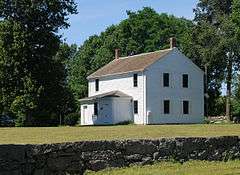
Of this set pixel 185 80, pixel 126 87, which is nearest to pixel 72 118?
pixel 126 87

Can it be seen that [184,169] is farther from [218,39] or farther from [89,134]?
[218,39]

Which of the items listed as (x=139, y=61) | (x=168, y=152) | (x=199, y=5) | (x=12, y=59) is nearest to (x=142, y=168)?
(x=168, y=152)

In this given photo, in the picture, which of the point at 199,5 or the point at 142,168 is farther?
the point at 199,5

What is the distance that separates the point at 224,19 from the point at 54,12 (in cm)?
2293

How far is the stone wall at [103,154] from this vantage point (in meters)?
10.9

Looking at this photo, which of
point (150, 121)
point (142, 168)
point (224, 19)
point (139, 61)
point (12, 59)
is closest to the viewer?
point (142, 168)

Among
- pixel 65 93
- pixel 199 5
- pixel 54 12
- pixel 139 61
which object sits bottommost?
pixel 65 93

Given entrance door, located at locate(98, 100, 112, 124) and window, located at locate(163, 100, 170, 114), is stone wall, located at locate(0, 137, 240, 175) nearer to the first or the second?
window, located at locate(163, 100, 170, 114)

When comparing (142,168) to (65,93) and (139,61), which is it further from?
(139,61)

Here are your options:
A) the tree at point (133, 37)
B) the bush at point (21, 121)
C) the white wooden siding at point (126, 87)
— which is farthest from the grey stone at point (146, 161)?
the tree at point (133, 37)

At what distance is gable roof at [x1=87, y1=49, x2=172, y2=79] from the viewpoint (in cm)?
5933

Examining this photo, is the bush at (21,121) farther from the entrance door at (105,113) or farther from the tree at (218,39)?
the tree at (218,39)

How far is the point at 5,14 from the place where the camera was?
53.3 meters

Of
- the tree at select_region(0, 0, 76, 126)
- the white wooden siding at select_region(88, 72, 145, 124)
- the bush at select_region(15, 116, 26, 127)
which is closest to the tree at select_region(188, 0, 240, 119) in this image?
the white wooden siding at select_region(88, 72, 145, 124)
